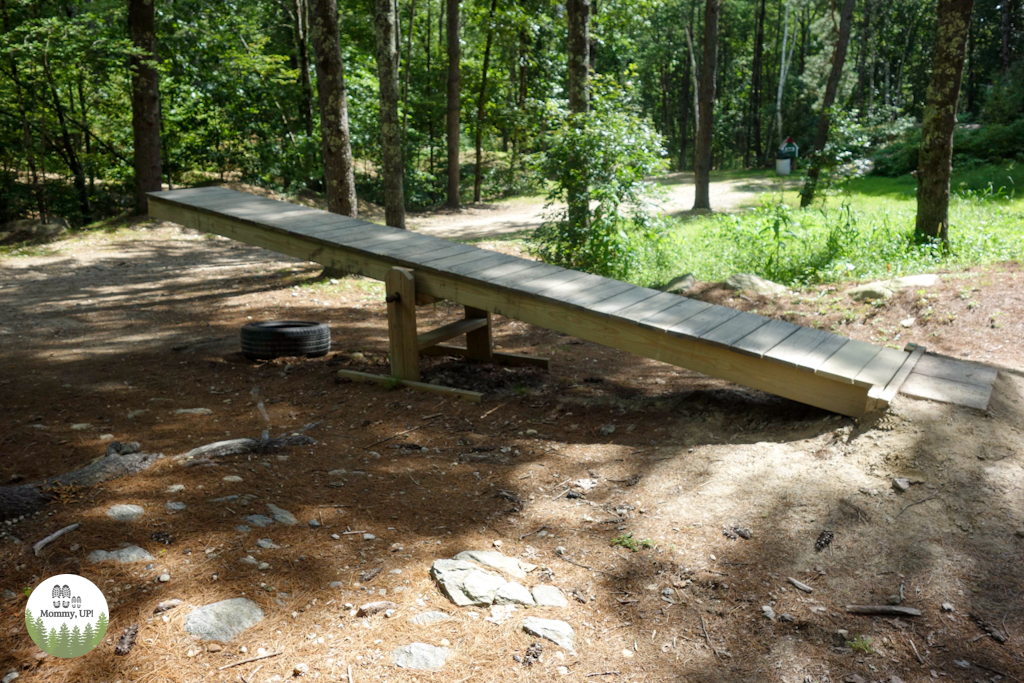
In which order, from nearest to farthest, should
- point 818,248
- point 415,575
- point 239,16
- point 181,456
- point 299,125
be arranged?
1. point 415,575
2. point 181,456
3. point 818,248
4. point 239,16
5. point 299,125

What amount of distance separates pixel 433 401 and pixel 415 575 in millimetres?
2563

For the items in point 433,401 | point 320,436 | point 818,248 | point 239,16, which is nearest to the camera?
point 320,436

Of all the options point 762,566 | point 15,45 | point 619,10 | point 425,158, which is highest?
point 619,10

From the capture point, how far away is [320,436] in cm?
475

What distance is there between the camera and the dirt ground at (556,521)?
2.64 meters

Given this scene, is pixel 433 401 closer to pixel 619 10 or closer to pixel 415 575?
pixel 415 575

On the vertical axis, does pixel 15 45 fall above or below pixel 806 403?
above

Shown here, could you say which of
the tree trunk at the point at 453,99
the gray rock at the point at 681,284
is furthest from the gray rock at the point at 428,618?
the tree trunk at the point at 453,99

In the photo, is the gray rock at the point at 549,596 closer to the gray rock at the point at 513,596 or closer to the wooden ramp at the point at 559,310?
the gray rock at the point at 513,596

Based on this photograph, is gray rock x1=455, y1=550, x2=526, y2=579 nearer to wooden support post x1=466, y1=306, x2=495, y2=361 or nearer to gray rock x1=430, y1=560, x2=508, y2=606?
gray rock x1=430, y1=560, x2=508, y2=606

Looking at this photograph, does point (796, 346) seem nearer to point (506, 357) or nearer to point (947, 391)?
point (947, 391)

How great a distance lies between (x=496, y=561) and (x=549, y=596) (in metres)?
0.32

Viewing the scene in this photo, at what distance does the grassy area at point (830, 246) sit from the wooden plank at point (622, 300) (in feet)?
13.8

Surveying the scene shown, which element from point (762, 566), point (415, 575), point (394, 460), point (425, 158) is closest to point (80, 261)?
point (394, 460)
